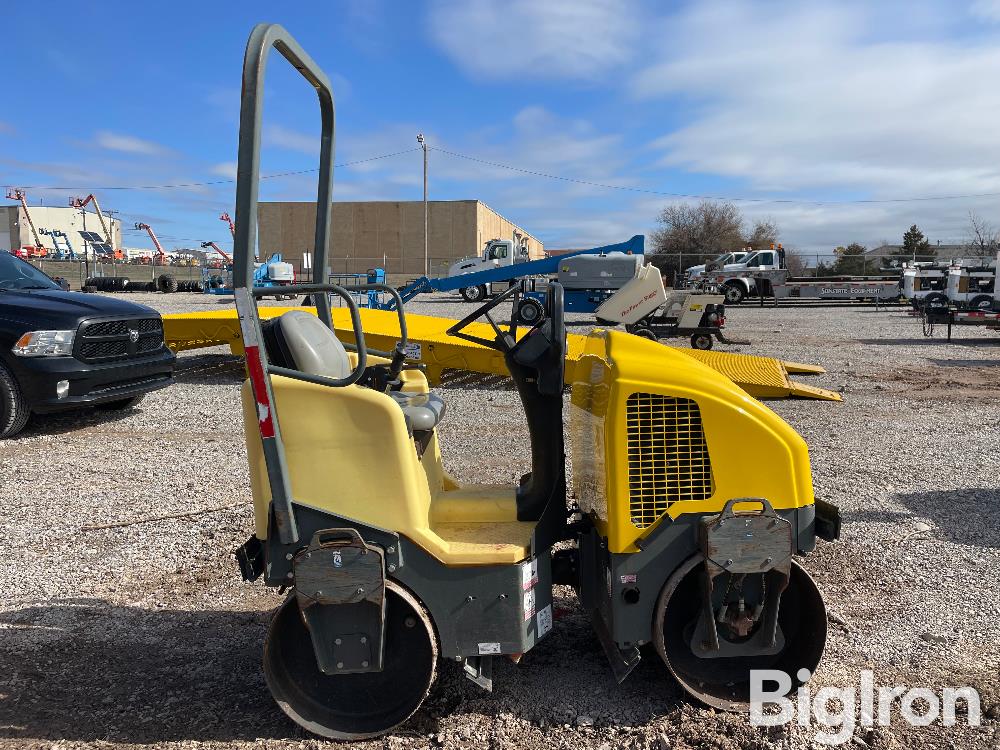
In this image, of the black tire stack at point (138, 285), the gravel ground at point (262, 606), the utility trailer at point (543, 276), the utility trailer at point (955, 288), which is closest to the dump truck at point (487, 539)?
the gravel ground at point (262, 606)

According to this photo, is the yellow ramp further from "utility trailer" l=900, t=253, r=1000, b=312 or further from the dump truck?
"utility trailer" l=900, t=253, r=1000, b=312

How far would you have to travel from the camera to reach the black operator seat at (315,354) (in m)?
2.69

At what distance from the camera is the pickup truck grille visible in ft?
23.0

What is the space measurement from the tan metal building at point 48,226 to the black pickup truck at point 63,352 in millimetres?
57515

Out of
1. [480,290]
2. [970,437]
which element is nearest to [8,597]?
[970,437]

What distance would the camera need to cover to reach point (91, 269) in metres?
44.1

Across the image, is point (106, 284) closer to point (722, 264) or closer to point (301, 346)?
point (722, 264)

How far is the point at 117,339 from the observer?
7.34 m

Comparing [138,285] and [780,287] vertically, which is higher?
[138,285]

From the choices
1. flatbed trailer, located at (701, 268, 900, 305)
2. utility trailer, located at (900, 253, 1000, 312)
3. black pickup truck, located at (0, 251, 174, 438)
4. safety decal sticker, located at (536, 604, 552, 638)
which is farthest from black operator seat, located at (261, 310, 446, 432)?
flatbed trailer, located at (701, 268, 900, 305)

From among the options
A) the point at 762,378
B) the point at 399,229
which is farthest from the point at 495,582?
the point at 399,229

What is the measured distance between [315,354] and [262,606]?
1.58 metres

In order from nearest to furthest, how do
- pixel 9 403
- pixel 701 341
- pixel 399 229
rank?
pixel 9 403 < pixel 701 341 < pixel 399 229

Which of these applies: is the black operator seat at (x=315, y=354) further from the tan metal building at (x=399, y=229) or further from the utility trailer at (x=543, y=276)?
the tan metal building at (x=399, y=229)
